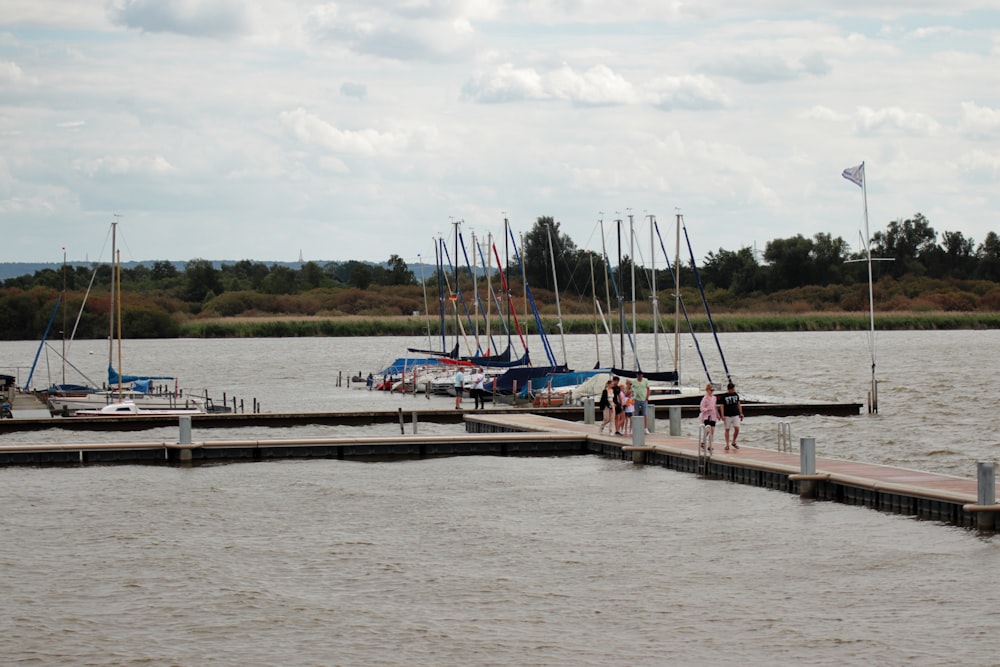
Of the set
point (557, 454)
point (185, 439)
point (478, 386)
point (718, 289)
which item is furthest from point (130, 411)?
point (718, 289)

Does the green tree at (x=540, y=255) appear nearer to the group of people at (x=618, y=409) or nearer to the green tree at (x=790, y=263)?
the green tree at (x=790, y=263)

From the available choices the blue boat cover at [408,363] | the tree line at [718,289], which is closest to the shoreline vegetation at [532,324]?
the tree line at [718,289]

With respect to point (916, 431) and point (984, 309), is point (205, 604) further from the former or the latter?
point (984, 309)

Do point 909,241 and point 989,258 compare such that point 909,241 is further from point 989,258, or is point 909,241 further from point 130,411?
point 130,411

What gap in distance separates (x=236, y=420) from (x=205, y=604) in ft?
85.1

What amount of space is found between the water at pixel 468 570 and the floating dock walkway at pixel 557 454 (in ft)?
1.69

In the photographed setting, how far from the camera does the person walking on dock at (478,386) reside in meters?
56.2

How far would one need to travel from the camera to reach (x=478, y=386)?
62.2 m

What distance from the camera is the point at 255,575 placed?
859 inches

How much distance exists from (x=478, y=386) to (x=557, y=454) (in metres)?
25.8

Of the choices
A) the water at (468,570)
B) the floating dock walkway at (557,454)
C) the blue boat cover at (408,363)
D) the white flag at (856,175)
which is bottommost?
the water at (468,570)

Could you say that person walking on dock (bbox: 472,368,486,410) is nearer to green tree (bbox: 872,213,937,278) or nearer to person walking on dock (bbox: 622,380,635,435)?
person walking on dock (bbox: 622,380,635,435)

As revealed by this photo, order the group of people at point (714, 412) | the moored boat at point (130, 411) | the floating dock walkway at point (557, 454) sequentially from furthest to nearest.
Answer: the moored boat at point (130, 411) < the group of people at point (714, 412) < the floating dock walkway at point (557, 454)

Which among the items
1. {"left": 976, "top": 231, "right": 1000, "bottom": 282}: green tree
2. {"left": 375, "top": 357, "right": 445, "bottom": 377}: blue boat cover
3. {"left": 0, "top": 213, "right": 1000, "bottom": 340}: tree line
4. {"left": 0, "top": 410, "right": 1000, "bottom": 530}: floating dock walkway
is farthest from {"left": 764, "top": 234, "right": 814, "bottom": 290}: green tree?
{"left": 0, "top": 410, "right": 1000, "bottom": 530}: floating dock walkway
